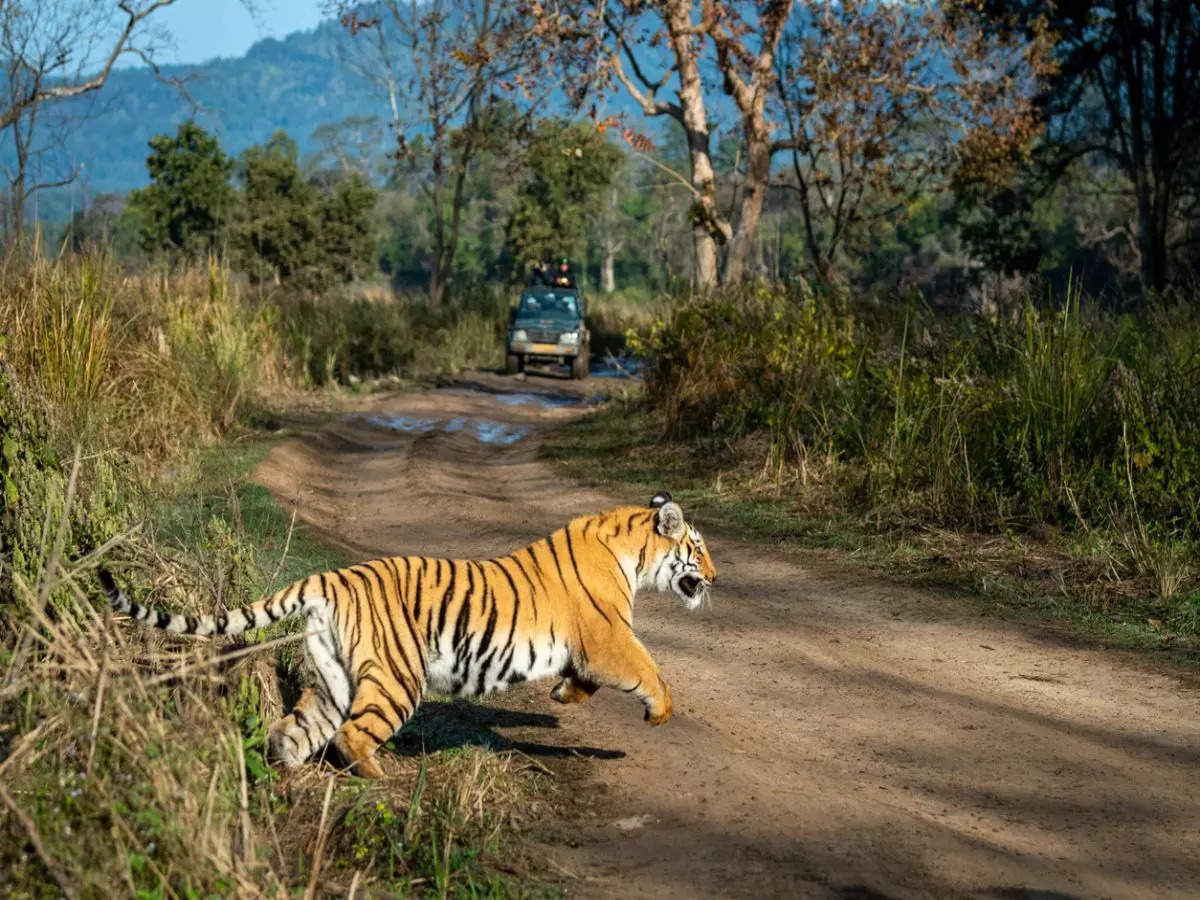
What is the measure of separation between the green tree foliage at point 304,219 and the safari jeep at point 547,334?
21.4 m

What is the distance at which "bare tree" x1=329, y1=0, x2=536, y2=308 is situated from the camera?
22.9m

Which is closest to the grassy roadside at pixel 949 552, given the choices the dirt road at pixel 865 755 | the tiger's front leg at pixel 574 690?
the dirt road at pixel 865 755

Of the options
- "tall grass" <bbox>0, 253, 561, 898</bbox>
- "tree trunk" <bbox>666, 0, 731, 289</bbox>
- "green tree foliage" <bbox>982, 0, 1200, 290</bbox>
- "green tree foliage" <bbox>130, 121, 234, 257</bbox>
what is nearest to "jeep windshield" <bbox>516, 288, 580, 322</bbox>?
"tree trunk" <bbox>666, 0, 731, 289</bbox>

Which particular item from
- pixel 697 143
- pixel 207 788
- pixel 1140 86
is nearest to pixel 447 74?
pixel 697 143

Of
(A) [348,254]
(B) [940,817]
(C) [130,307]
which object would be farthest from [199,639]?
(A) [348,254]

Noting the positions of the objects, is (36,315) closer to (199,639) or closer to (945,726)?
(199,639)

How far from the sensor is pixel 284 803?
198 inches

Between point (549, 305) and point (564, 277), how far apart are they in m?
2.19

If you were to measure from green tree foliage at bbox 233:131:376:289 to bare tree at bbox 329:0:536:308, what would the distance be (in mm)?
5221

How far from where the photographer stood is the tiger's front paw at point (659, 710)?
582 cm

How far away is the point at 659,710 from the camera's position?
5.82 meters

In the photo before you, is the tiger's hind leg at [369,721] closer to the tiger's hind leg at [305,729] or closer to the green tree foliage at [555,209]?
the tiger's hind leg at [305,729]

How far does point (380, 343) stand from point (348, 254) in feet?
111

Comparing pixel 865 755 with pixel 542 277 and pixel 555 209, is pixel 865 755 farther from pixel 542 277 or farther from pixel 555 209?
pixel 555 209
